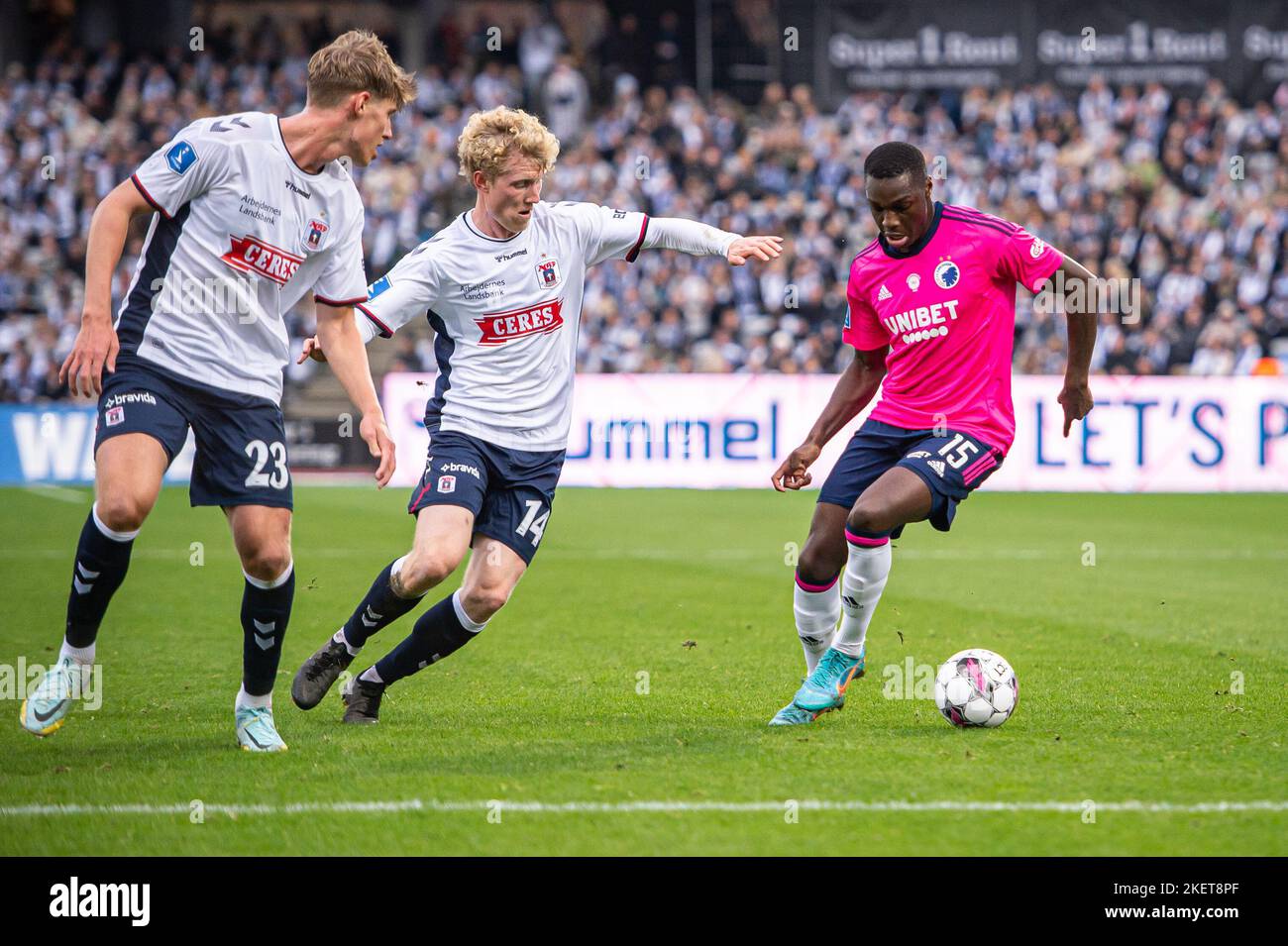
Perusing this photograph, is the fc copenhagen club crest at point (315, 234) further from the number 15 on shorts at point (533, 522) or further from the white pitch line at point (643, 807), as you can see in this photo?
the white pitch line at point (643, 807)

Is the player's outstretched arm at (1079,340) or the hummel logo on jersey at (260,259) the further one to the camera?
the player's outstretched arm at (1079,340)

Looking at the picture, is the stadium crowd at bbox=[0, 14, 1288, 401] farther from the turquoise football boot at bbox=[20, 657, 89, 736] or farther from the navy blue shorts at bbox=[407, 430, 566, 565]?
the turquoise football boot at bbox=[20, 657, 89, 736]

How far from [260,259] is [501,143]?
1.04 meters

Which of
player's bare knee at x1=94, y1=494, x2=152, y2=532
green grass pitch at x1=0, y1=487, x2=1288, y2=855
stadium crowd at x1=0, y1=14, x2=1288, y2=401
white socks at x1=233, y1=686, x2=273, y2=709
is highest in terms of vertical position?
stadium crowd at x1=0, y1=14, x2=1288, y2=401

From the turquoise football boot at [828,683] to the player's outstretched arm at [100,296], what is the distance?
2.80m

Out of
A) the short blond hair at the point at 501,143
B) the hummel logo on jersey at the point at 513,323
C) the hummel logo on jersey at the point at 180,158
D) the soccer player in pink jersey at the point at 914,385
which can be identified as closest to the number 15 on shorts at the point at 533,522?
the hummel logo on jersey at the point at 513,323

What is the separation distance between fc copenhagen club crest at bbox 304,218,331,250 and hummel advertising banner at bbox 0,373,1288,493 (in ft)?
38.8

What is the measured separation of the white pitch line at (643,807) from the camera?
4.47 meters

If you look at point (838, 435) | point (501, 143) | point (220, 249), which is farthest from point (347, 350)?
point (838, 435)

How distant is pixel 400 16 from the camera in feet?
96.6

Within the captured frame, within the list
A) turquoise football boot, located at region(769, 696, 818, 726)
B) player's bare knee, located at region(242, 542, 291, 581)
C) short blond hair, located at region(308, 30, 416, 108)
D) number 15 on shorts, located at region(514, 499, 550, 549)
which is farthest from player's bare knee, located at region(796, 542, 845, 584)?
short blond hair, located at region(308, 30, 416, 108)
